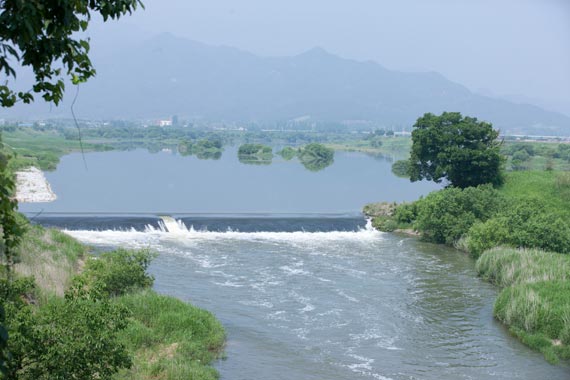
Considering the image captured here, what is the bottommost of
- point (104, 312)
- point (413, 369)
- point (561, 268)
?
point (413, 369)

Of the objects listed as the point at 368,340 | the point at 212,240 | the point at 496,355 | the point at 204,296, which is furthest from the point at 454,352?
the point at 212,240

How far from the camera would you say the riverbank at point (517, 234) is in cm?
1580

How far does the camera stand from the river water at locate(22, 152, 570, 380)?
1411cm

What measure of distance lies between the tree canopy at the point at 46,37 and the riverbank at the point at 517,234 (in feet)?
41.1

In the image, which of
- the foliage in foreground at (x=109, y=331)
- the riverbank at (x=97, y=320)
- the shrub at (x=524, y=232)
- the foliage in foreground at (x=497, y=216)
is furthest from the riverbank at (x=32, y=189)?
the shrub at (x=524, y=232)

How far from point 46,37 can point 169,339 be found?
9517 millimetres

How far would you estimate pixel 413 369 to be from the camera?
13875mm

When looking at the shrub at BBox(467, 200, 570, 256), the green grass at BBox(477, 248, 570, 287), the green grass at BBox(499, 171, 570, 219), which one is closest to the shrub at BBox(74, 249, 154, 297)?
the green grass at BBox(477, 248, 570, 287)

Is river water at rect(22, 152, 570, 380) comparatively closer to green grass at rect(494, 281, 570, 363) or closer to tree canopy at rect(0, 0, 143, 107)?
green grass at rect(494, 281, 570, 363)

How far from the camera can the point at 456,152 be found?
35.4 metres

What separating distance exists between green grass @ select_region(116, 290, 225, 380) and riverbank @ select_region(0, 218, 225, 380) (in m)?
0.02

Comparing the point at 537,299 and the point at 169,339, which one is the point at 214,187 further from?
the point at 169,339

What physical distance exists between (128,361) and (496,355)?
9.59 metres

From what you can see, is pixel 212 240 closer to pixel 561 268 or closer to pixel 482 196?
pixel 482 196
